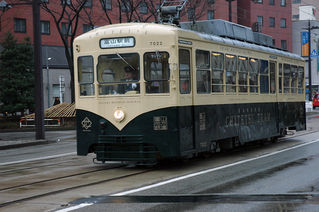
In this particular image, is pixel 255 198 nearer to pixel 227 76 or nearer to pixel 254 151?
pixel 227 76

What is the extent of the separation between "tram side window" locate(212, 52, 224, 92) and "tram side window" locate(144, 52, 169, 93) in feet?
6.72

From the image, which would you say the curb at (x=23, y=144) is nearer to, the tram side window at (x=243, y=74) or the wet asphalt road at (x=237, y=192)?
the tram side window at (x=243, y=74)

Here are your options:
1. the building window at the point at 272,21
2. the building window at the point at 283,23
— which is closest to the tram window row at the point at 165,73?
the building window at the point at 272,21

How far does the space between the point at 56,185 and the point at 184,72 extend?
3856 mm

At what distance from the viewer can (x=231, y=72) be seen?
565 inches

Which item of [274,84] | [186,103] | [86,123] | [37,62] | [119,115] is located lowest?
[86,123]

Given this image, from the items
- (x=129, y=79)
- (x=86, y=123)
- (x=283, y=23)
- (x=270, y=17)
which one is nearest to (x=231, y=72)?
(x=129, y=79)

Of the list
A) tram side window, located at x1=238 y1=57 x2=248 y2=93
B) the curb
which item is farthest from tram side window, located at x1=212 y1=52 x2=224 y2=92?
the curb

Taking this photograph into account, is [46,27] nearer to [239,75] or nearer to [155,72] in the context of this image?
[239,75]

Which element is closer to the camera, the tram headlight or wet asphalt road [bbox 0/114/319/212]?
wet asphalt road [bbox 0/114/319/212]

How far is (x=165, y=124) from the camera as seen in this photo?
1164cm

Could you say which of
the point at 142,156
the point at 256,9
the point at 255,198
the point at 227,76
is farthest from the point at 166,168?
the point at 256,9

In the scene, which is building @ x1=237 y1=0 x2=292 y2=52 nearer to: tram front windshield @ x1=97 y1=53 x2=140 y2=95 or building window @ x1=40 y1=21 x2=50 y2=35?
building window @ x1=40 y1=21 x2=50 y2=35

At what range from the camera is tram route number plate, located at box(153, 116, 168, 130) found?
38.2ft
